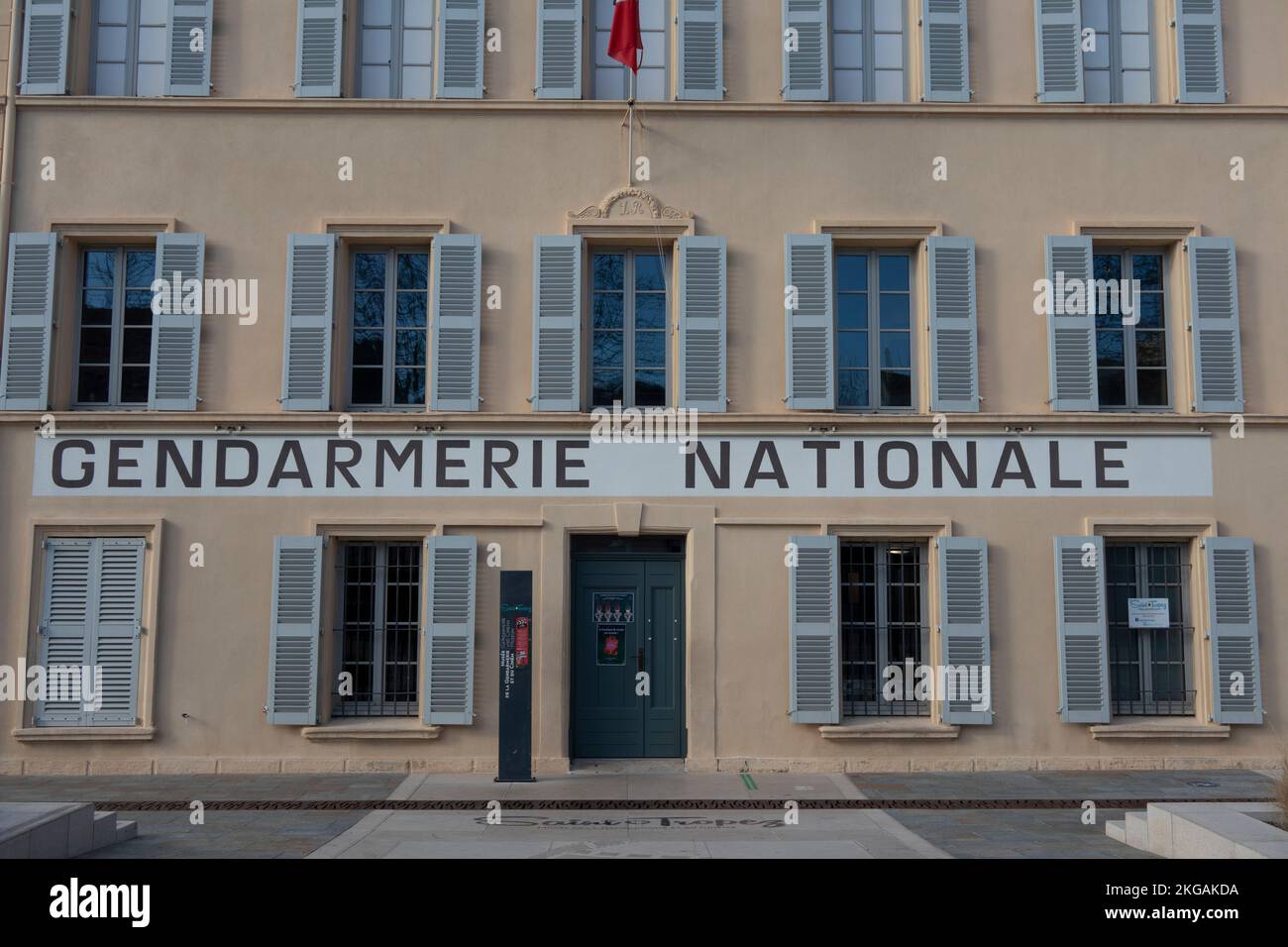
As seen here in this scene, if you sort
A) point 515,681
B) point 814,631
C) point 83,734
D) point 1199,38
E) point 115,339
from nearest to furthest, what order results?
1. point 515,681
2. point 83,734
3. point 814,631
4. point 115,339
5. point 1199,38

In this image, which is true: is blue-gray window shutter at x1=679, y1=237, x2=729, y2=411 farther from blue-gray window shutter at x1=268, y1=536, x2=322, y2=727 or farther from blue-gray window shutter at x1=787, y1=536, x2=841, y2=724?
blue-gray window shutter at x1=268, y1=536, x2=322, y2=727

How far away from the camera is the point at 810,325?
13.1 meters

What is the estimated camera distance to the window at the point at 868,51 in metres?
13.6

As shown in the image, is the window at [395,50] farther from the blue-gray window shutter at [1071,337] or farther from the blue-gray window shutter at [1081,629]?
the blue-gray window shutter at [1081,629]

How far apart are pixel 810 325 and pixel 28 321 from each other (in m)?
7.93

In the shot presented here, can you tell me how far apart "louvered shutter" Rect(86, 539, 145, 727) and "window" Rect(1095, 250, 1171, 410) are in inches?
394

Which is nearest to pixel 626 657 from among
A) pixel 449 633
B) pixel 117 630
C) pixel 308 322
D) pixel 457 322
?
pixel 449 633

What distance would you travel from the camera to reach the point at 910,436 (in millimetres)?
13039

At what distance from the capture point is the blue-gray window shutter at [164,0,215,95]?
13.3 meters

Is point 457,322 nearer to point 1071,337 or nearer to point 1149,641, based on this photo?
point 1071,337

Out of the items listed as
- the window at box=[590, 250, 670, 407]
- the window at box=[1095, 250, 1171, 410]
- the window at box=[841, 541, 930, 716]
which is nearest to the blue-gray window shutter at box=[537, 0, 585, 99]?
the window at box=[590, 250, 670, 407]

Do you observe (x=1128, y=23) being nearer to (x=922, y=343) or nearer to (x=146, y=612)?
(x=922, y=343)

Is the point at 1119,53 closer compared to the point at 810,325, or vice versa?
the point at 810,325

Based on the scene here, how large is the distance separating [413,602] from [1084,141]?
332 inches
